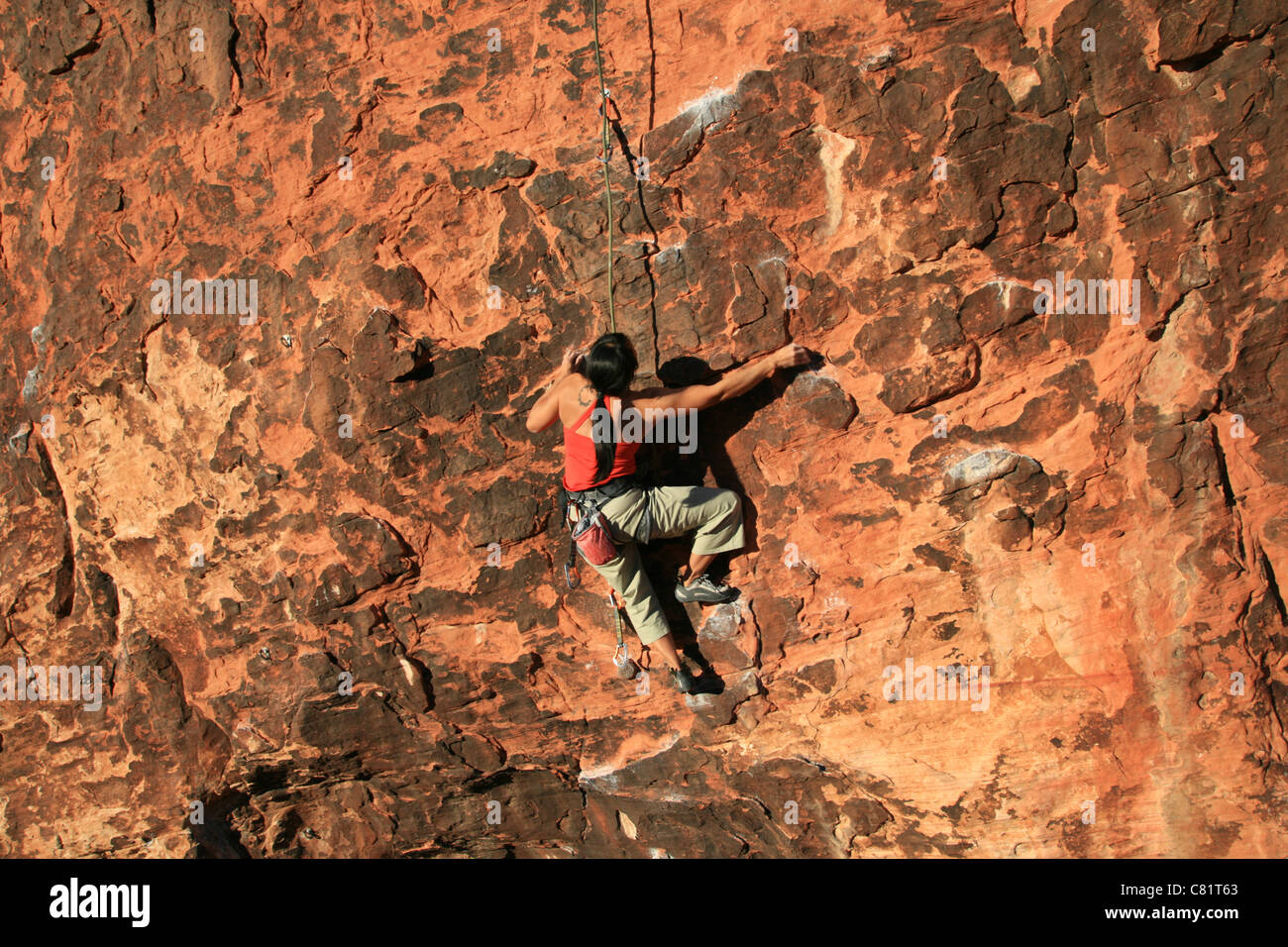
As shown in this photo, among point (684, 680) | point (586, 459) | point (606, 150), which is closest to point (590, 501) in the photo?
point (586, 459)

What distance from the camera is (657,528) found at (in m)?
3.90

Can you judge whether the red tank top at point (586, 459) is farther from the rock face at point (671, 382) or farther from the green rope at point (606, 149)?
the green rope at point (606, 149)

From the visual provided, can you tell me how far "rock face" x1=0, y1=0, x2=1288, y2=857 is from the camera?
3641 mm

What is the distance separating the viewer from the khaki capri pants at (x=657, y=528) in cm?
382

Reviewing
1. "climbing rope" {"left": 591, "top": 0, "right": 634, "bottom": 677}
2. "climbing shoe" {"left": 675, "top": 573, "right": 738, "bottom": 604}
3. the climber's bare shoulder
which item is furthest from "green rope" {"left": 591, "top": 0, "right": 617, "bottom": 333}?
"climbing shoe" {"left": 675, "top": 573, "right": 738, "bottom": 604}

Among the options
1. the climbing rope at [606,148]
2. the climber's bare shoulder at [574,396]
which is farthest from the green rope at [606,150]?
the climber's bare shoulder at [574,396]

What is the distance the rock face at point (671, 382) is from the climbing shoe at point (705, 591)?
0.35 ft

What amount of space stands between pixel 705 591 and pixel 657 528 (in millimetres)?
472

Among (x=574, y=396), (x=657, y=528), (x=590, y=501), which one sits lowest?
(x=657, y=528)

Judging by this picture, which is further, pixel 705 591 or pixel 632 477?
pixel 705 591

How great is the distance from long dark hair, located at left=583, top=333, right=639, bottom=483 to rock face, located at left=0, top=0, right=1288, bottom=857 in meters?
0.52

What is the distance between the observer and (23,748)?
4750 mm

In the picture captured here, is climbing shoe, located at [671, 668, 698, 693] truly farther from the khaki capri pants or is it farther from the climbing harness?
the climbing harness

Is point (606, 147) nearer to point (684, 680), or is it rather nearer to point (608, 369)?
point (608, 369)
